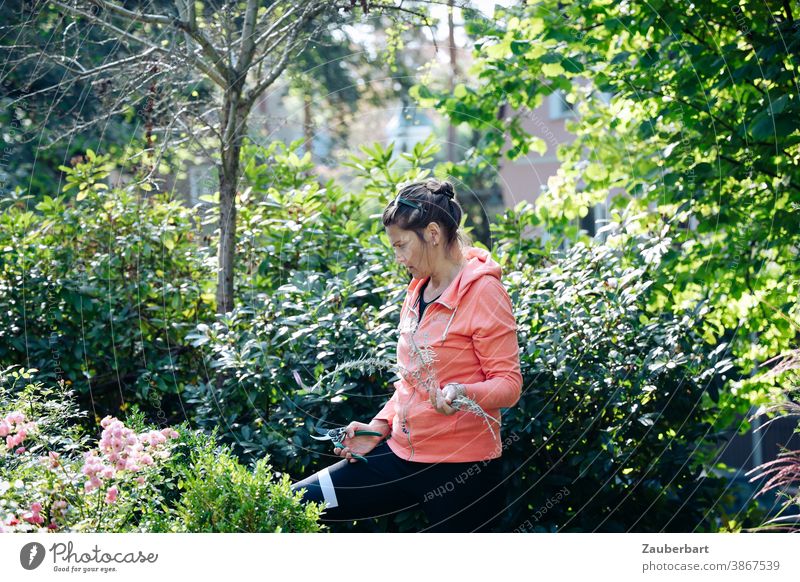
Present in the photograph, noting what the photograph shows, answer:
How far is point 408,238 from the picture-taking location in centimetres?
268

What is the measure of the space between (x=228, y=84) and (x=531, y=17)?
1892mm

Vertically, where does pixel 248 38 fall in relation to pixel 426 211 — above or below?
above

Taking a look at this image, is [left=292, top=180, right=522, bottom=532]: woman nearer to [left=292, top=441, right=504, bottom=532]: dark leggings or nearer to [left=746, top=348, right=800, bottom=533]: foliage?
[left=292, top=441, right=504, bottom=532]: dark leggings

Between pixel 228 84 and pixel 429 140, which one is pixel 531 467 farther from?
pixel 228 84

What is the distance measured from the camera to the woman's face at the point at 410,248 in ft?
8.79

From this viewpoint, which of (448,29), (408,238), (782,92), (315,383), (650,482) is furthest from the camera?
(448,29)

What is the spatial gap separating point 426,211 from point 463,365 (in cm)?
48

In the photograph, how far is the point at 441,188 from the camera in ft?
8.99

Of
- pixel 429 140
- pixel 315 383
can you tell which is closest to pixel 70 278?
pixel 315 383

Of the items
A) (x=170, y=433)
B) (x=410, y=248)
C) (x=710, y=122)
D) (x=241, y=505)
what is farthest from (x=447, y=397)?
(x=710, y=122)

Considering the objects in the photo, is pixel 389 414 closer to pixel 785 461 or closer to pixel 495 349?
pixel 495 349

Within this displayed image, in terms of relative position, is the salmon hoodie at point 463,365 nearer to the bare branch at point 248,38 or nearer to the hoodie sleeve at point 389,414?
the hoodie sleeve at point 389,414
